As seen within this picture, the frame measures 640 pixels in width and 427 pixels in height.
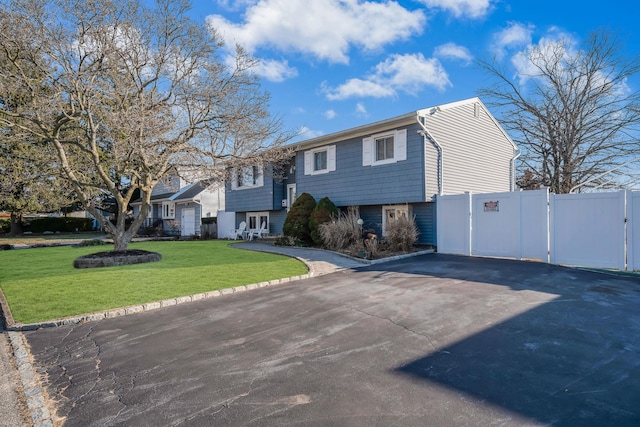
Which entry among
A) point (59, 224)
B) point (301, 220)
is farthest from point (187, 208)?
point (59, 224)

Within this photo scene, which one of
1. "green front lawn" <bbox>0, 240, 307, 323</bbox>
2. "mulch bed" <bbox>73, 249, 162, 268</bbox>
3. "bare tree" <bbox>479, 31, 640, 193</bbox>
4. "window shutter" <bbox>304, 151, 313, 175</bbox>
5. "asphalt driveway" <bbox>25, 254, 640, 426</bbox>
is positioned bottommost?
"asphalt driveway" <bbox>25, 254, 640, 426</bbox>

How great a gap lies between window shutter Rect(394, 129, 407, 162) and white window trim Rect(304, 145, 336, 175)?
11.3 feet

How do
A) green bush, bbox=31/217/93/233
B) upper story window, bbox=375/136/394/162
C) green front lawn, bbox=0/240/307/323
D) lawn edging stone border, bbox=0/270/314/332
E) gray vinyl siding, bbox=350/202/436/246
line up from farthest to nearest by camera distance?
green bush, bbox=31/217/93/233 < upper story window, bbox=375/136/394/162 < gray vinyl siding, bbox=350/202/436/246 < green front lawn, bbox=0/240/307/323 < lawn edging stone border, bbox=0/270/314/332

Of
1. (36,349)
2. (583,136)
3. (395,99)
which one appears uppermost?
(395,99)

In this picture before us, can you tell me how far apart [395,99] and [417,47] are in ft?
8.53

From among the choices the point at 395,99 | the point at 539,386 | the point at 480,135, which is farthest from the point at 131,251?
the point at 480,135

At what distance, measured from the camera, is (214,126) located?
11.9 meters

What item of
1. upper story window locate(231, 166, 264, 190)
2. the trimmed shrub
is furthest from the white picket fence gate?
upper story window locate(231, 166, 264, 190)

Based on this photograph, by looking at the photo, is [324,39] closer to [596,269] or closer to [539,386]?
[596,269]

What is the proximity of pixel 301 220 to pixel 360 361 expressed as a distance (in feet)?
39.6

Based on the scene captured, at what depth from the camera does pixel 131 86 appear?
34.7 ft

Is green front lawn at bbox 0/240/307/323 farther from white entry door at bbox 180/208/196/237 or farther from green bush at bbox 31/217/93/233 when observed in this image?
green bush at bbox 31/217/93/233

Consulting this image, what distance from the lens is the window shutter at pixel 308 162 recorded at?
17327mm

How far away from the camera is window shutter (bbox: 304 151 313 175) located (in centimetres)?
1733
